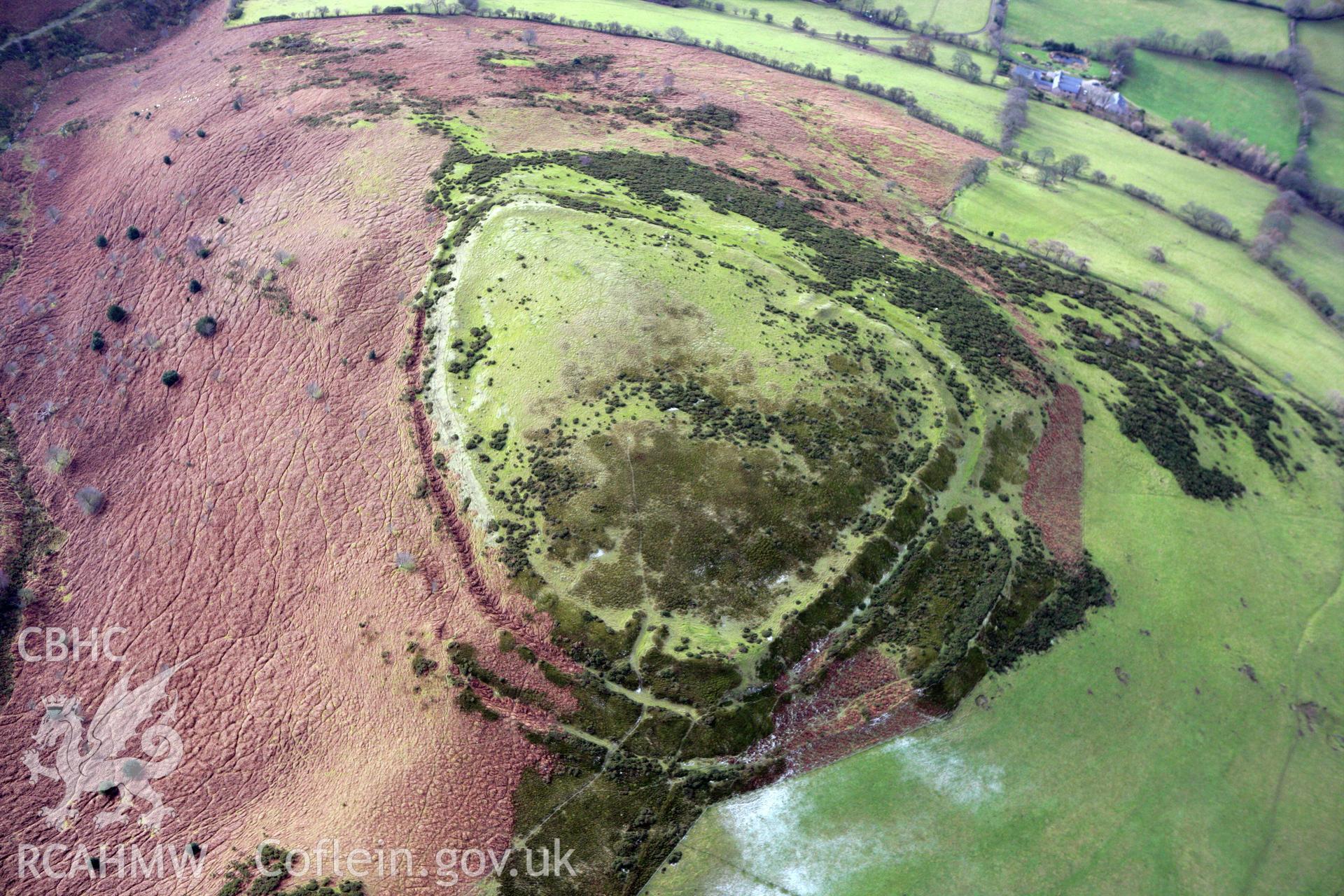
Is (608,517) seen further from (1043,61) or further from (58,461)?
(1043,61)

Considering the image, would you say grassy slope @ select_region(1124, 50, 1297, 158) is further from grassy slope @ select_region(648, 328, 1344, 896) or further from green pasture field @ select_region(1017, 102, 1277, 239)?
grassy slope @ select_region(648, 328, 1344, 896)

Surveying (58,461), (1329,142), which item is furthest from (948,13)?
(58,461)

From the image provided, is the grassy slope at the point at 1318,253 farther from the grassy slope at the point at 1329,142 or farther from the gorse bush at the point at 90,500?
the gorse bush at the point at 90,500

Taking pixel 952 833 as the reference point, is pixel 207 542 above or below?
above

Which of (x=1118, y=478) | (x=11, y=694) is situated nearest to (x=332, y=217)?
(x=11, y=694)

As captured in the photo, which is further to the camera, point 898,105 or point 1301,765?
point 898,105

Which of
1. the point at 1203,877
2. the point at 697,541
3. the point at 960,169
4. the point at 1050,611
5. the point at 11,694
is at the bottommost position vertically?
the point at 1203,877

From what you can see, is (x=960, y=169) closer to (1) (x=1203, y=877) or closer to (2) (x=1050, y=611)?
(2) (x=1050, y=611)
